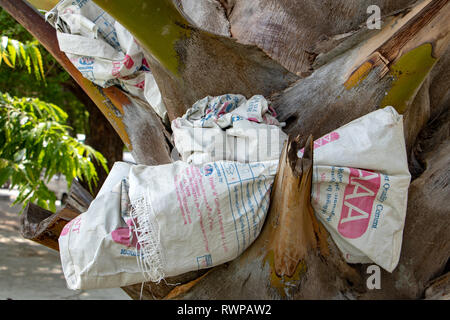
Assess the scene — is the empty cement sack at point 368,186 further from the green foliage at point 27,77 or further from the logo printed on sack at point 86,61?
the green foliage at point 27,77

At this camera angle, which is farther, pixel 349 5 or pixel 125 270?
pixel 349 5

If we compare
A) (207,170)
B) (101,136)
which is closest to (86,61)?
(207,170)

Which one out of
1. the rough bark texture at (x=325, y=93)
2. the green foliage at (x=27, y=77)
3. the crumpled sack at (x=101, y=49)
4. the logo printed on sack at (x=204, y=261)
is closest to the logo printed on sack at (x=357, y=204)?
the rough bark texture at (x=325, y=93)

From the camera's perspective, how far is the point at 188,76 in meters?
2.09

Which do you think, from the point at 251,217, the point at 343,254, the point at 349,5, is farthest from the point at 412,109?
the point at 251,217

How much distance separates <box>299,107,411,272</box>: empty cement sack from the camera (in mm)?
1684

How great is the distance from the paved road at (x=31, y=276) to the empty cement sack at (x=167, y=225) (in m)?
4.57

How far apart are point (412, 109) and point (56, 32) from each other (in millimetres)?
1874

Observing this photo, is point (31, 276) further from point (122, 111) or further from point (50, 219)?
point (50, 219)

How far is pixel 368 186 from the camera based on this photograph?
5.54 feet

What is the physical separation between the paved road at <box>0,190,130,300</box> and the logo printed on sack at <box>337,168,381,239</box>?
4.97 metres

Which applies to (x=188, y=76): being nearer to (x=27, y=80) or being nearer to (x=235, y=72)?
(x=235, y=72)

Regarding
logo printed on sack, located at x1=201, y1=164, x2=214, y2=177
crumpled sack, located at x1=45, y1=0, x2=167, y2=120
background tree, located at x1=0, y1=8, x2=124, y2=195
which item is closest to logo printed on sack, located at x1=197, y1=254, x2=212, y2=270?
logo printed on sack, located at x1=201, y1=164, x2=214, y2=177

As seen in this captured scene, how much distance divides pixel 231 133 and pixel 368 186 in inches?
22.2
